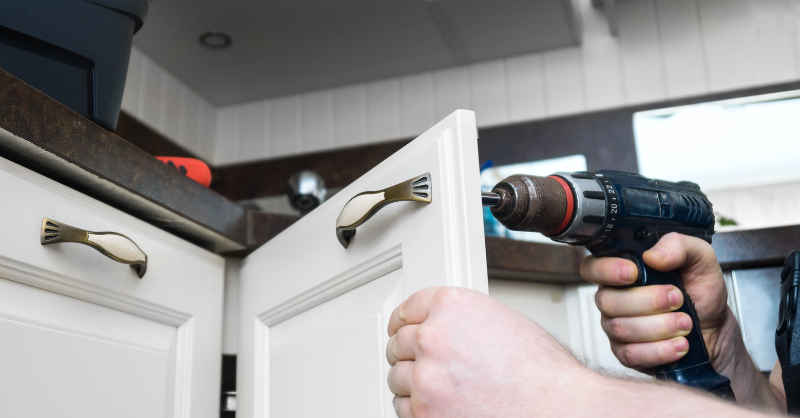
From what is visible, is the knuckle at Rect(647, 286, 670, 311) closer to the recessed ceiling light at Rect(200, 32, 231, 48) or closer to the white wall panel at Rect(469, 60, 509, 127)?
the white wall panel at Rect(469, 60, 509, 127)

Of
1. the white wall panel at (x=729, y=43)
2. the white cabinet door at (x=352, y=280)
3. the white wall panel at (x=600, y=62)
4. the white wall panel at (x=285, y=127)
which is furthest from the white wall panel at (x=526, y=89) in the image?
the white cabinet door at (x=352, y=280)

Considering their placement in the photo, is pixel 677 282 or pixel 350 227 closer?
pixel 350 227

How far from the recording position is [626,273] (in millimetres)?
738

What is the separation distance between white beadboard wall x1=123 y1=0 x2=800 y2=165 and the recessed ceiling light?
26 centimetres

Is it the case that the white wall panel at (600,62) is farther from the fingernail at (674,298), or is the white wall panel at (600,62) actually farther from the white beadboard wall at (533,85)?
the fingernail at (674,298)

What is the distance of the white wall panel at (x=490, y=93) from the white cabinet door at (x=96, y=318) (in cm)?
159

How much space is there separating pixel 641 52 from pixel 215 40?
1.44 metres

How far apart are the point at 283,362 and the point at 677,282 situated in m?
0.48

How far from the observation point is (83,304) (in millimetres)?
647

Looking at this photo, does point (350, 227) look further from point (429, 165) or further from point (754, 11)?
point (754, 11)

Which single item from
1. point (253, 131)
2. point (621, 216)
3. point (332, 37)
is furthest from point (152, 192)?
point (253, 131)

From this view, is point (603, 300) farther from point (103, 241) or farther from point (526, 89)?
point (526, 89)

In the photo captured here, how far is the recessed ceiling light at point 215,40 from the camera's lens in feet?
6.68

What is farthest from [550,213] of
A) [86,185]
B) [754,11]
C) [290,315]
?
[754,11]
